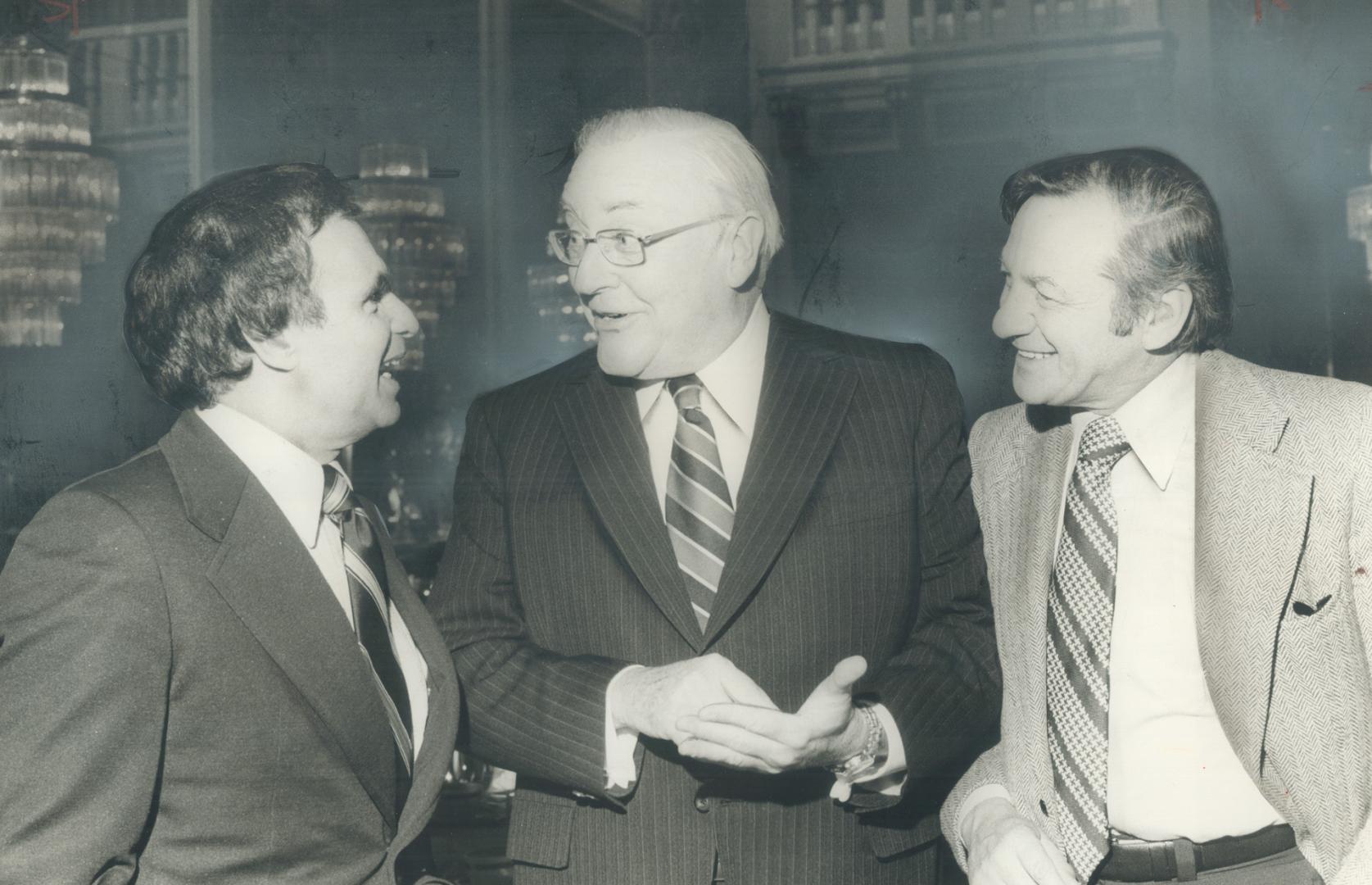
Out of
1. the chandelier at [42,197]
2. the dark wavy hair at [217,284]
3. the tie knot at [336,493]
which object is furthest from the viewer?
the chandelier at [42,197]

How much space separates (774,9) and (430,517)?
6.88ft

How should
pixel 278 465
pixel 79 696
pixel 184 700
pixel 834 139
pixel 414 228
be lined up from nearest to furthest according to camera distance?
pixel 79 696 < pixel 184 700 < pixel 278 465 < pixel 834 139 < pixel 414 228

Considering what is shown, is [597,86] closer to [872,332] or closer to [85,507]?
[872,332]

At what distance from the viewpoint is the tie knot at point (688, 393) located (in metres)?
2.31

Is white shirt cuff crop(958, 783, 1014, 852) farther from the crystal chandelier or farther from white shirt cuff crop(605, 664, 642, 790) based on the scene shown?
the crystal chandelier

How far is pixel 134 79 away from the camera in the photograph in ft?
9.02

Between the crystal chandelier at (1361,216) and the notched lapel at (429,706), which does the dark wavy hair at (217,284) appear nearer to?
the notched lapel at (429,706)

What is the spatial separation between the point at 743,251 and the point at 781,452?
0.39 meters

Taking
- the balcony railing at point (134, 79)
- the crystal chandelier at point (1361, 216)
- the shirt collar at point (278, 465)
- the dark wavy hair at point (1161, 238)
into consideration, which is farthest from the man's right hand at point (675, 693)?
the crystal chandelier at point (1361, 216)

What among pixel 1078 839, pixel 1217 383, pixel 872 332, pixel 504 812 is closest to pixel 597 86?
pixel 872 332

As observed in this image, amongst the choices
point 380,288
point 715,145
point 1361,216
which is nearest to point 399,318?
point 380,288

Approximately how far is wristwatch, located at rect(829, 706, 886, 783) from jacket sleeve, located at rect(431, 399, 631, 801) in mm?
419

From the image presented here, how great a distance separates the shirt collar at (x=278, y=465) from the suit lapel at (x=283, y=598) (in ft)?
0.10

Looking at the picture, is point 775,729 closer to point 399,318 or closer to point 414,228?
point 399,318
